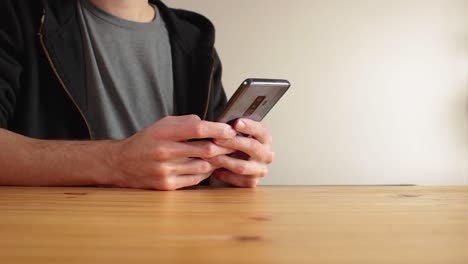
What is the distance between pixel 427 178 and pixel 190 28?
1.28m

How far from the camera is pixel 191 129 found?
2.25 ft

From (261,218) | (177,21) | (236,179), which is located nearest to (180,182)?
(236,179)

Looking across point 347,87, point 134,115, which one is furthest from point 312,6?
point 134,115

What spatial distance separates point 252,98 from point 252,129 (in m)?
0.09

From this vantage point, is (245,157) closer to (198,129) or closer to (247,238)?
(198,129)

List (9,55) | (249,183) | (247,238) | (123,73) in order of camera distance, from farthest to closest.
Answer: (123,73), (9,55), (249,183), (247,238)

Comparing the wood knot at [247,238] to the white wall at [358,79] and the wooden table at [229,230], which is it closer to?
the wooden table at [229,230]

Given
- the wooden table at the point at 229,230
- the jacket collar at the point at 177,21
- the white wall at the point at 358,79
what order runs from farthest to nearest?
the white wall at the point at 358,79 < the jacket collar at the point at 177,21 < the wooden table at the point at 229,230

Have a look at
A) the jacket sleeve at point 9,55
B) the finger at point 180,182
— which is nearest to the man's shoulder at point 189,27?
the jacket sleeve at point 9,55

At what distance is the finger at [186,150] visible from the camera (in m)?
0.70

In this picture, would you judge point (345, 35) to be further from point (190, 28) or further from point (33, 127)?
point (33, 127)

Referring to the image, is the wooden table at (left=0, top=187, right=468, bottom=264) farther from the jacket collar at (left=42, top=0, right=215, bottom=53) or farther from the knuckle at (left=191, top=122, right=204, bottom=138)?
the jacket collar at (left=42, top=0, right=215, bottom=53)

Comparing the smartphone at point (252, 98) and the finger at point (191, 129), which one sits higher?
the smartphone at point (252, 98)

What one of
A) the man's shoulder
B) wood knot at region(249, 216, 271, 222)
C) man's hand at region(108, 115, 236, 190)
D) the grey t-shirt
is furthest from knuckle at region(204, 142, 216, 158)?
the man's shoulder
